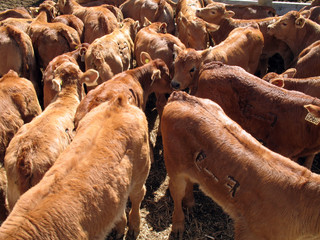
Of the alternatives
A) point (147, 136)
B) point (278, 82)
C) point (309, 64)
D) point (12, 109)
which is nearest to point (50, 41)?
point (12, 109)

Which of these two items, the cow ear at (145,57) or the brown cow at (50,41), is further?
the brown cow at (50,41)

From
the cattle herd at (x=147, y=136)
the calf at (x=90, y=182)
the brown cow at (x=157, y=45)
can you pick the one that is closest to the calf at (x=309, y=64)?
the cattle herd at (x=147, y=136)

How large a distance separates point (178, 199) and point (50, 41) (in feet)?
17.2

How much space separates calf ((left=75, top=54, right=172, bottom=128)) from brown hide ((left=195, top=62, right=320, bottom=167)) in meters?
1.15

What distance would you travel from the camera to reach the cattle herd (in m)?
3.44

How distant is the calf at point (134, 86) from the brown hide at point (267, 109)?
1.15 m

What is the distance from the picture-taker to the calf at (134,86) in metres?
5.07

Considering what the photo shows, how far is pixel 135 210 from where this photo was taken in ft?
15.8

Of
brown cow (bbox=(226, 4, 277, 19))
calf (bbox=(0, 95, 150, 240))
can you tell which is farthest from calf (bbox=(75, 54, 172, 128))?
brown cow (bbox=(226, 4, 277, 19))

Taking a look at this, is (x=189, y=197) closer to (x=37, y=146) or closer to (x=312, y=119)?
(x=312, y=119)

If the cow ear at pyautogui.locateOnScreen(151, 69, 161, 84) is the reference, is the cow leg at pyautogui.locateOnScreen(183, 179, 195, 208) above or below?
below

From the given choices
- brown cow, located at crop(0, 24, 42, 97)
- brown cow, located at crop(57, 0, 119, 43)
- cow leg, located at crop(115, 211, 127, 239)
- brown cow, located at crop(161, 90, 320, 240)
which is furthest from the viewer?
brown cow, located at crop(57, 0, 119, 43)

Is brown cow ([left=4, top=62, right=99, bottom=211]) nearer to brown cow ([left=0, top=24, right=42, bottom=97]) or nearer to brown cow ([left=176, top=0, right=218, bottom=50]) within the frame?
brown cow ([left=0, top=24, right=42, bottom=97])

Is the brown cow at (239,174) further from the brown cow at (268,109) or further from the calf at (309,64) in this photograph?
the calf at (309,64)
